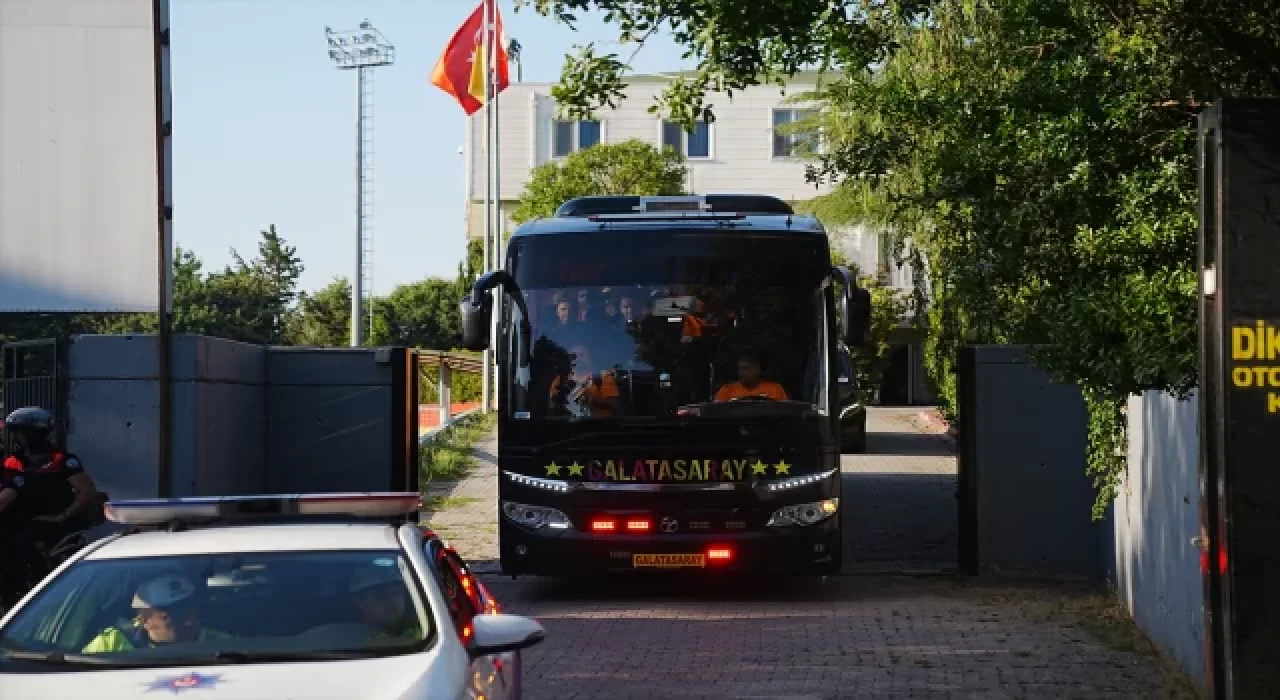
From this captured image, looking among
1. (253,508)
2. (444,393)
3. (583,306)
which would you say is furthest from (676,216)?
(444,393)

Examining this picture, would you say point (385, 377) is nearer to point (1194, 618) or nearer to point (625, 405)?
point (625, 405)

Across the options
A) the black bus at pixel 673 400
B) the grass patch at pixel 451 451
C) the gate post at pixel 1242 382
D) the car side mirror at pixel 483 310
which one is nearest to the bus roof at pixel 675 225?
the black bus at pixel 673 400

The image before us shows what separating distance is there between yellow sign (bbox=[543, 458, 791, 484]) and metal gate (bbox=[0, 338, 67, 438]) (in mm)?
4220

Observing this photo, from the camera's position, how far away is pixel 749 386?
15.0 m

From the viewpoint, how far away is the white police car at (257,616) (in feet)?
20.2

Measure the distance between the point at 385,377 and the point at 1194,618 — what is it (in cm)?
931

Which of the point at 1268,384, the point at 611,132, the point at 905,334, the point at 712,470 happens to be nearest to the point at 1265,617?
the point at 1268,384

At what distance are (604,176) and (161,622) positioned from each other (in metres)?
37.1

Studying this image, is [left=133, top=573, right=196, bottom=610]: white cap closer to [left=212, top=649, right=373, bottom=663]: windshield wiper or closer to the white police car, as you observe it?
the white police car

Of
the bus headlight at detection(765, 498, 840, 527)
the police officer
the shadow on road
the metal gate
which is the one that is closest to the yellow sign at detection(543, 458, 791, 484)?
the bus headlight at detection(765, 498, 840, 527)

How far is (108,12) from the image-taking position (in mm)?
14102

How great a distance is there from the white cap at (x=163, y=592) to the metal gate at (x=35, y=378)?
879 cm

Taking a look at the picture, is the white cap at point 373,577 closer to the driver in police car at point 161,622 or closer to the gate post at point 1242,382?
the driver in police car at point 161,622

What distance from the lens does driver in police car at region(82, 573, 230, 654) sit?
6590mm
